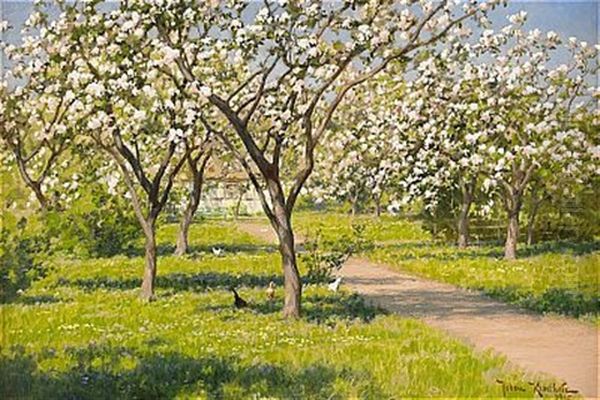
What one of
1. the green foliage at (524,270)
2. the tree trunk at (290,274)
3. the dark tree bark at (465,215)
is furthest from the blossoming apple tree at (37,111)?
the dark tree bark at (465,215)

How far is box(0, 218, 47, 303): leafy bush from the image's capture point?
6762 millimetres

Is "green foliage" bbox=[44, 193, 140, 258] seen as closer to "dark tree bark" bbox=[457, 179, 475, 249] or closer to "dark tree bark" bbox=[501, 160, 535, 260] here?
"dark tree bark" bbox=[457, 179, 475, 249]

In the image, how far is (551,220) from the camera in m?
11.0

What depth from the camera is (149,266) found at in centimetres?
856

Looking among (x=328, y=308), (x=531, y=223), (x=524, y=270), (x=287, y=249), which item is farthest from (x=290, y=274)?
(x=531, y=223)

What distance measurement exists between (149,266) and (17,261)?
6.00 ft

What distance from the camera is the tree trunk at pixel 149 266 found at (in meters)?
8.41

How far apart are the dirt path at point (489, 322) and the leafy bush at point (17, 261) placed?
74.9 inches

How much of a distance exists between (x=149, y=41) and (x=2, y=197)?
163 centimetres

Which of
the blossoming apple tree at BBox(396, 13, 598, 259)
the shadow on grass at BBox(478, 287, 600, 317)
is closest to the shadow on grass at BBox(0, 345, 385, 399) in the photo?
the shadow on grass at BBox(478, 287, 600, 317)

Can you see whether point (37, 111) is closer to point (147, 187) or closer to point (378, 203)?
point (147, 187)

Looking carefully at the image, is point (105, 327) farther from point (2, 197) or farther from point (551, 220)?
point (551, 220)

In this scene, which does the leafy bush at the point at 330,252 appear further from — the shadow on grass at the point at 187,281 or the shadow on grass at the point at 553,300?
the shadow on grass at the point at 553,300
